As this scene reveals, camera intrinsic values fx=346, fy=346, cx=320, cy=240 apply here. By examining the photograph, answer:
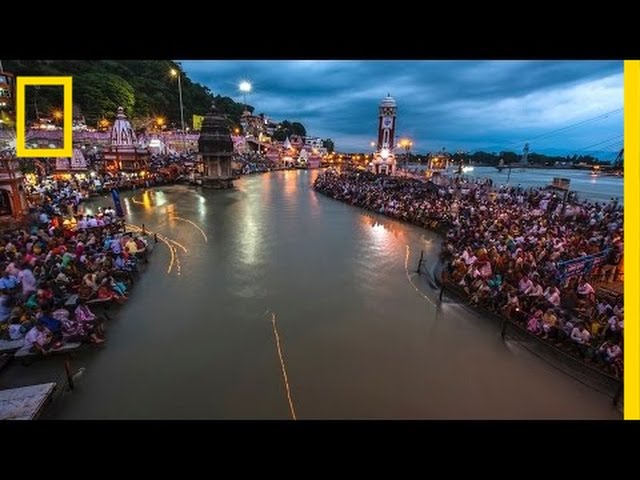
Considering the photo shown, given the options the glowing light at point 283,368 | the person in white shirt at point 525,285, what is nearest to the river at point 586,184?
the person in white shirt at point 525,285

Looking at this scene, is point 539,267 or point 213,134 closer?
point 539,267

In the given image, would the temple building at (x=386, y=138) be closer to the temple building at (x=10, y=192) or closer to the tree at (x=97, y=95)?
the tree at (x=97, y=95)

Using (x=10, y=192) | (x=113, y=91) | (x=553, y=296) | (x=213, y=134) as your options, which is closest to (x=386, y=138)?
(x=213, y=134)

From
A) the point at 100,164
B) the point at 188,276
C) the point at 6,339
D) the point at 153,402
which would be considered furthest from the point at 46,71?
the point at 153,402

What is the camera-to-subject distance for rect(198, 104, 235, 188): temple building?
3588cm

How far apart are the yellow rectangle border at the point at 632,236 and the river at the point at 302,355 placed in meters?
3.32

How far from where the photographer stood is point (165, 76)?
67938 millimetres

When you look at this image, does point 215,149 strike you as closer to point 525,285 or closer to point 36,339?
point 36,339

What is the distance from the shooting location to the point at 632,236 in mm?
3352

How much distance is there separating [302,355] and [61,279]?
7127 mm

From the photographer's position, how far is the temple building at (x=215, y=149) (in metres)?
35.9
